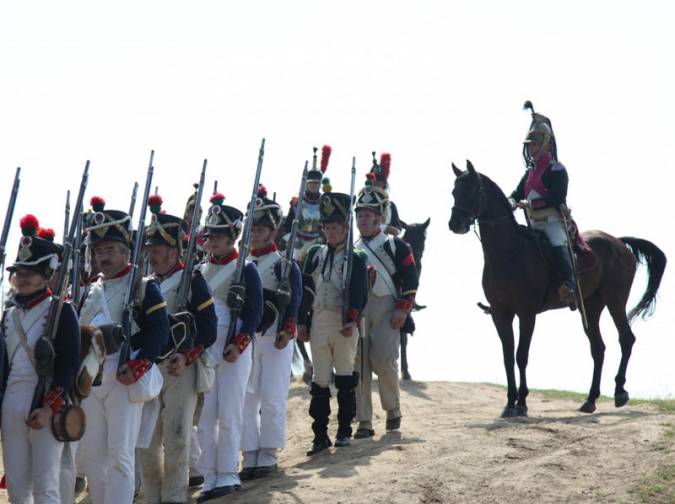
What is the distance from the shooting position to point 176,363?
9070 millimetres

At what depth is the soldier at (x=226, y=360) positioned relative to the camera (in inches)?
392

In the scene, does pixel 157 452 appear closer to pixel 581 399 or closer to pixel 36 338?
pixel 36 338

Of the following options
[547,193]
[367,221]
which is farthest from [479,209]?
[367,221]

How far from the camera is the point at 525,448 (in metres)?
10.6

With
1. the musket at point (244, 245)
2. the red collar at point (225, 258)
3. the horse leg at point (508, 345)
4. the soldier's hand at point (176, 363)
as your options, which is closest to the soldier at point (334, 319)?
the musket at point (244, 245)

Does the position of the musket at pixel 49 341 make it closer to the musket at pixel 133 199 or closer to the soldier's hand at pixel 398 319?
the musket at pixel 133 199

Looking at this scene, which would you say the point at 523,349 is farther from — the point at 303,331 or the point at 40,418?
the point at 40,418

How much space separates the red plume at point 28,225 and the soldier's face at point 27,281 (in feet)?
0.98

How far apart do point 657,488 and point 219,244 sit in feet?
13.1

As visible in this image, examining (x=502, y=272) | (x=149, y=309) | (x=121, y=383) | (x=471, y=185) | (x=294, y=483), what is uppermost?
(x=471, y=185)

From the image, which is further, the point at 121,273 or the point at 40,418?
the point at 121,273

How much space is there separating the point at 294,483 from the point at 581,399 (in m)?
7.56

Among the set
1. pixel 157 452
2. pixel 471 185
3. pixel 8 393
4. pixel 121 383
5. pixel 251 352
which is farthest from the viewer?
pixel 471 185

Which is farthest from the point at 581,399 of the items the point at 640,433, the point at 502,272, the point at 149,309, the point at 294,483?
the point at 149,309
